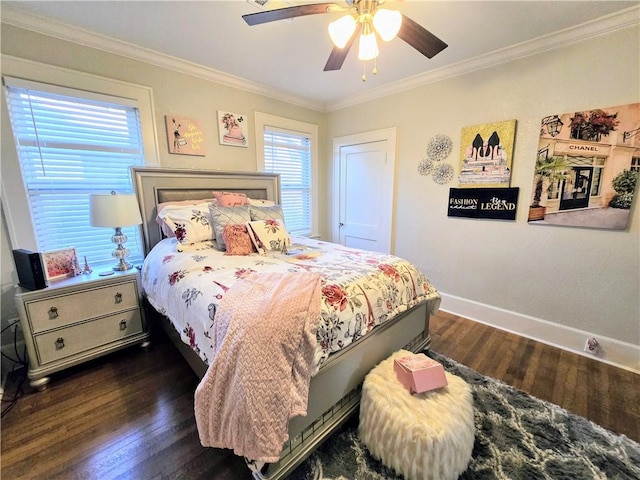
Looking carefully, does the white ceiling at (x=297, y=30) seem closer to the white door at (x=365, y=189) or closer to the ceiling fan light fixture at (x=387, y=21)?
the ceiling fan light fixture at (x=387, y=21)

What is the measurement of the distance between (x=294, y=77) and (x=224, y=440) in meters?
3.13

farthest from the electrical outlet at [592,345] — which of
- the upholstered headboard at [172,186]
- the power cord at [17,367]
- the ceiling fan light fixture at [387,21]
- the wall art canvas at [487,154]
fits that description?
the power cord at [17,367]

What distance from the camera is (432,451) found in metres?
1.10

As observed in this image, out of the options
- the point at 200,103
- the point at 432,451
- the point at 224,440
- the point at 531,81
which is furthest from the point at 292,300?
the point at 531,81

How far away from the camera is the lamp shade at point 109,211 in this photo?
1.90 meters

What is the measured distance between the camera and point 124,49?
2193mm

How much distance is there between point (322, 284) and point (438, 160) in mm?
2180

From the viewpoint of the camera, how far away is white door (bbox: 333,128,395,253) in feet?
10.7

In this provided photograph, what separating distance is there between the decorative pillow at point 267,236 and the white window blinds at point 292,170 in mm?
1356

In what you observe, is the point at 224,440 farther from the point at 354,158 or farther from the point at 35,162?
the point at 354,158

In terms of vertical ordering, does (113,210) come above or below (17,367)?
above

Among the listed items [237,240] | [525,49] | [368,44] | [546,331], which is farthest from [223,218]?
[546,331]

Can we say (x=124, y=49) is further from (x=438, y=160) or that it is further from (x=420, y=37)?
(x=438, y=160)

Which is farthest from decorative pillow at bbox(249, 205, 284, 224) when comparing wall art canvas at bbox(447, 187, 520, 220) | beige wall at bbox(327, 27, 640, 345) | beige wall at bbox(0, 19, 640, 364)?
wall art canvas at bbox(447, 187, 520, 220)
